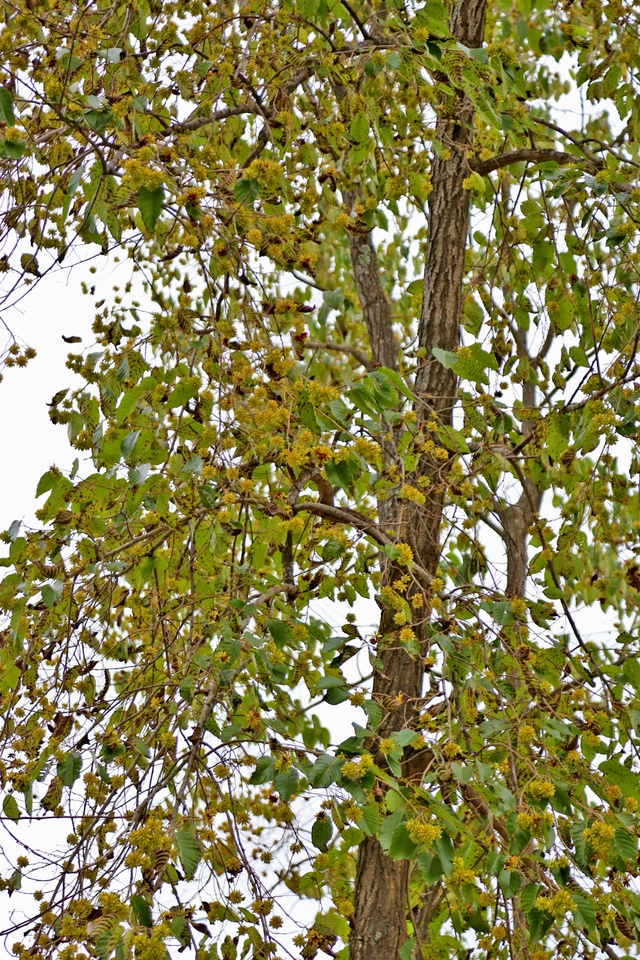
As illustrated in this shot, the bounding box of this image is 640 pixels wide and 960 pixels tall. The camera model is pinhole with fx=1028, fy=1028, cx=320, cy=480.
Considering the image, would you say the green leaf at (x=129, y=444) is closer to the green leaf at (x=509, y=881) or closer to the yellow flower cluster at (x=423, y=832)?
Result: the yellow flower cluster at (x=423, y=832)

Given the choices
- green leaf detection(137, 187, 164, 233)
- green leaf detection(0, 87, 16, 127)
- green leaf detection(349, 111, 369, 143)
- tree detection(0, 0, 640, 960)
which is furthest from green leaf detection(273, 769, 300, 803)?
green leaf detection(349, 111, 369, 143)

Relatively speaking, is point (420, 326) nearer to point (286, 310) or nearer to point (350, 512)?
point (350, 512)

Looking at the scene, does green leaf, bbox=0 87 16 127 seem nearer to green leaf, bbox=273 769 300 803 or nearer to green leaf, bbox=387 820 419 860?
green leaf, bbox=273 769 300 803

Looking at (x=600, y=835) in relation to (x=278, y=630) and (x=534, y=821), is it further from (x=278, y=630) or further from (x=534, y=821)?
(x=278, y=630)

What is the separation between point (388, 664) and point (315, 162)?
1372mm

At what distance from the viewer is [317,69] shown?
2.57 meters

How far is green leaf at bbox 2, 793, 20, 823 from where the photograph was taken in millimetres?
2291

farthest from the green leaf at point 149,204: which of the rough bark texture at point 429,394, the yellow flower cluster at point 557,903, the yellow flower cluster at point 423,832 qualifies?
the yellow flower cluster at point 557,903

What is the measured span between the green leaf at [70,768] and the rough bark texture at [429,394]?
2.38ft

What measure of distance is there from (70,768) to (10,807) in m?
0.38

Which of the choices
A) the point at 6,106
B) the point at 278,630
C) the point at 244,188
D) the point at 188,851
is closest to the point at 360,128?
the point at 244,188

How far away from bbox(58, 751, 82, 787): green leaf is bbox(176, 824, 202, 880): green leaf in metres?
0.33

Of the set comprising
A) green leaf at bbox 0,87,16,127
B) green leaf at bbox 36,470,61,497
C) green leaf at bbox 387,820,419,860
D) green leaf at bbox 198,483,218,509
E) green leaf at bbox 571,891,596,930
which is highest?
green leaf at bbox 0,87,16,127

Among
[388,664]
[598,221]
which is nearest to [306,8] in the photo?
[598,221]
